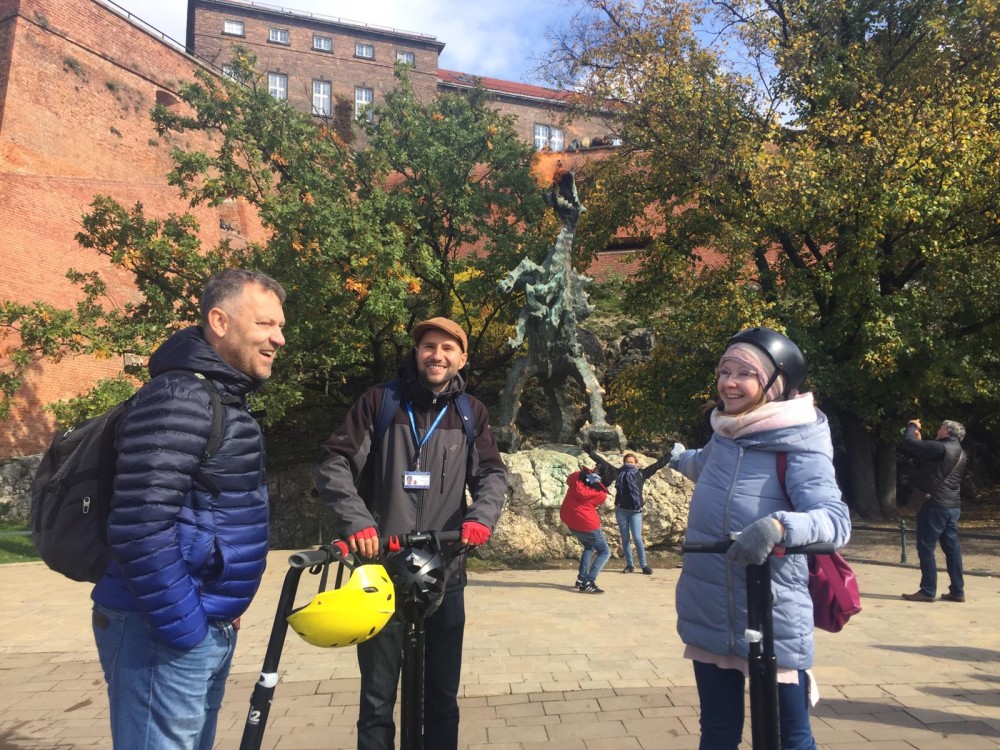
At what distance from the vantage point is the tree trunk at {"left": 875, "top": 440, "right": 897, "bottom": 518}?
18.0 meters

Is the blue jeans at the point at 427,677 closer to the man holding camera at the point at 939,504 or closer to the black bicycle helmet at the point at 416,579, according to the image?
the black bicycle helmet at the point at 416,579

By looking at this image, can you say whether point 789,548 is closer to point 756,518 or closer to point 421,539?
point 756,518

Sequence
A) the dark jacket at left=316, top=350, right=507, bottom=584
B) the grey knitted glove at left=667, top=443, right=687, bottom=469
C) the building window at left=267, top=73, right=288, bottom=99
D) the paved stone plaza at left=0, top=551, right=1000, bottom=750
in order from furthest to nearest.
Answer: the building window at left=267, top=73, right=288, bottom=99, the paved stone plaza at left=0, top=551, right=1000, bottom=750, the grey knitted glove at left=667, top=443, right=687, bottom=469, the dark jacket at left=316, top=350, right=507, bottom=584

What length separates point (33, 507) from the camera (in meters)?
2.16

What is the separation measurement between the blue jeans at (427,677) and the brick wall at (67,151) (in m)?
22.2

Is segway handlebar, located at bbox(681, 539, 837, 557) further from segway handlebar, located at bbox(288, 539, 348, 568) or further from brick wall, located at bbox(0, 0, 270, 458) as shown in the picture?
brick wall, located at bbox(0, 0, 270, 458)

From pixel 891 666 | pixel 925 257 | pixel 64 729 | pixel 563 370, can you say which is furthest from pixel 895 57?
pixel 64 729

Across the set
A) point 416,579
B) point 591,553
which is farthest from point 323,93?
point 416,579

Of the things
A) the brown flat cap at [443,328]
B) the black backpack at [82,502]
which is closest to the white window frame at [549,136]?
the brown flat cap at [443,328]

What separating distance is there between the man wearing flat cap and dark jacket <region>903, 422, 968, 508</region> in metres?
5.95

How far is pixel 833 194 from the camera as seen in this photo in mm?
14133

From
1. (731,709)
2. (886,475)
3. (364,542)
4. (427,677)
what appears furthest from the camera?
(886,475)

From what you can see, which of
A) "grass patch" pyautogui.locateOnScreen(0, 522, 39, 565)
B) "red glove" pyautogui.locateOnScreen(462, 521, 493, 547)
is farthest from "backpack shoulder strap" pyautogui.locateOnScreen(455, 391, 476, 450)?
"grass patch" pyautogui.locateOnScreen(0, 522, 39, 565)

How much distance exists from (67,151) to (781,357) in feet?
115
